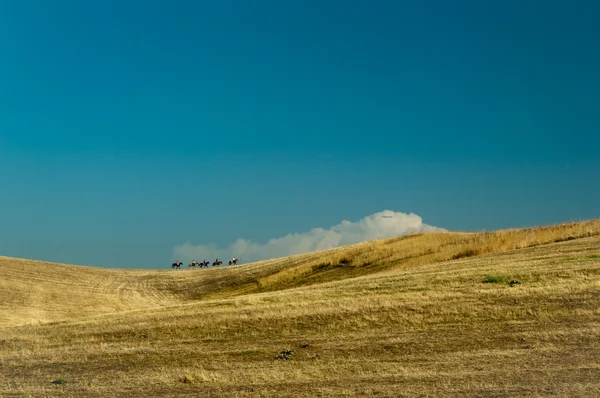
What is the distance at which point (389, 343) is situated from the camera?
19266 mm

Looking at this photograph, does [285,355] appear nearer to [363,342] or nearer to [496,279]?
[363,342]

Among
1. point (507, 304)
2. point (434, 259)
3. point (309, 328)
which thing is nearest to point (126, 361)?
point (309, 328)

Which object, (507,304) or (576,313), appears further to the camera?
(507,304)

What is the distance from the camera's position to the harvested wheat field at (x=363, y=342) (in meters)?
15.7

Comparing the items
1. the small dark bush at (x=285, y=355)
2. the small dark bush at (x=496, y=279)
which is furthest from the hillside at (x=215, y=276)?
the small dark bush at (x=285, y=355)

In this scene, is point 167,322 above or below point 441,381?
above

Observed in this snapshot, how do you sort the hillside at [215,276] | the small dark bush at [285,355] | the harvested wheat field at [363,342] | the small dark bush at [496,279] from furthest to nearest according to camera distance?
the hillside at [215,276] < the small dark bush at [496,279] < the small dark bush at [285,355] < the harvested wheat field at [363,342]

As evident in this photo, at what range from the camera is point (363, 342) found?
19641 mm

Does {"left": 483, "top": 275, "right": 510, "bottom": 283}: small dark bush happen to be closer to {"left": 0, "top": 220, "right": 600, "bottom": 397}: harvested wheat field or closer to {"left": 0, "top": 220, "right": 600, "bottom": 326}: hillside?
{"left": 0, "top": 220, "right": 600, "bottom": 397}: harvested wheat field

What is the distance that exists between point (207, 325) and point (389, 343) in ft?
26.3

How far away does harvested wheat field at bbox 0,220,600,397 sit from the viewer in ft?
51.4

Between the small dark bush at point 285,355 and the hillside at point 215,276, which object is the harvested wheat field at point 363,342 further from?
the hillside at point 215,276

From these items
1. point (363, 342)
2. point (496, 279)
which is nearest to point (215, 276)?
point (496, 279)

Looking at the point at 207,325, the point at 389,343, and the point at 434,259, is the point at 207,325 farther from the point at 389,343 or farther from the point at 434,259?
the point at 434,259
